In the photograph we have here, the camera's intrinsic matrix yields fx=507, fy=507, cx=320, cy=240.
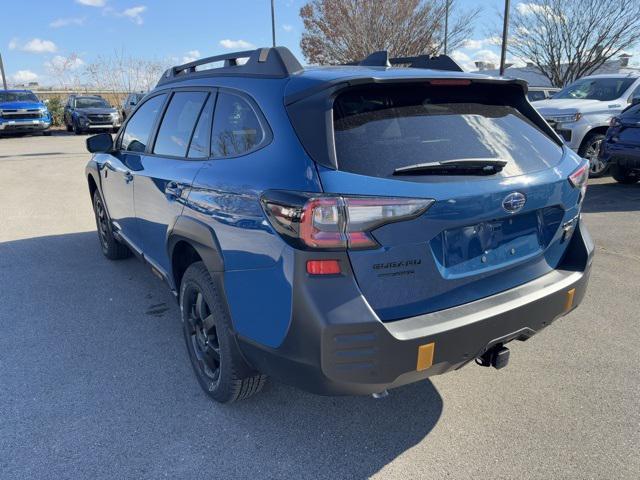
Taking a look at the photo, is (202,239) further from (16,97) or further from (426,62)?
(16,97)

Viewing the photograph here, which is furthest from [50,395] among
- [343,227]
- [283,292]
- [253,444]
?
[343,227]

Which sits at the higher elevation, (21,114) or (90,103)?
(90,103)

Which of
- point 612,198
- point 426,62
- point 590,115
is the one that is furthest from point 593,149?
point 426,62

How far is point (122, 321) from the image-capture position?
398cm

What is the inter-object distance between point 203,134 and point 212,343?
1190 millimetres

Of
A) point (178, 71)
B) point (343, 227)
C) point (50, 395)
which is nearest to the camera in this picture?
point (343, 227)

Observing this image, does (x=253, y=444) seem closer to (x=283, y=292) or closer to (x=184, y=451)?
(x=184, y=451)

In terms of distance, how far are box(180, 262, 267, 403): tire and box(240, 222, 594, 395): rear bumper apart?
230 millimetres

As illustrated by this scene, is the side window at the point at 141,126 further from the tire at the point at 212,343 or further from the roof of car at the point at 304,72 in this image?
the tire at the point at 212,343

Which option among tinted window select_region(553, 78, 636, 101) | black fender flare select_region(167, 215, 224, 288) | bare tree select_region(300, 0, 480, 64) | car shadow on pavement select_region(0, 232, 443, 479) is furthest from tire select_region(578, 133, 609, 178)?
bare tree select_region(300, 0, 480, 64)

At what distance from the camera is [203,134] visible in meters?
2.90

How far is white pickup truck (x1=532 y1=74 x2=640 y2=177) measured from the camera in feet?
29.9

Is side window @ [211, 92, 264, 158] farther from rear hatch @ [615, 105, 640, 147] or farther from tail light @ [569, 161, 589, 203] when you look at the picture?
rear hatch @ [615, 105, 640, 147]

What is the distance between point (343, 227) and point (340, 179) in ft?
0.63
